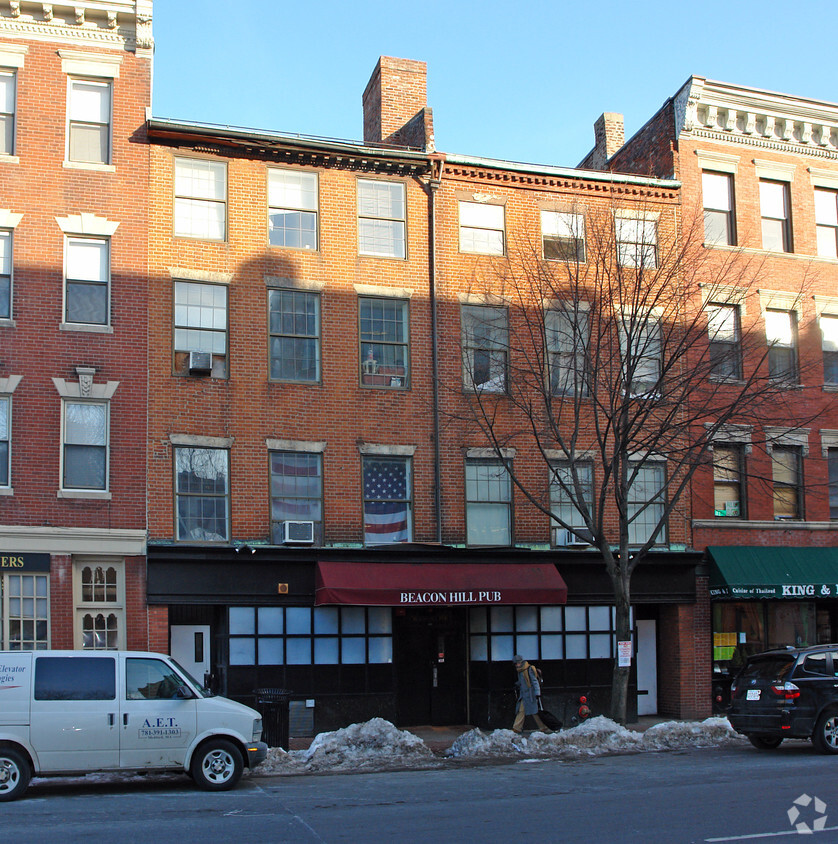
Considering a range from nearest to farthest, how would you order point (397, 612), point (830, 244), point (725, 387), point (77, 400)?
1. point (77, 400)
2. point (397, 612)
3. point (725, 387)
4. point (830, 244)

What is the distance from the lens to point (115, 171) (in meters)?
20.7

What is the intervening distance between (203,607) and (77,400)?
4766 millimetres

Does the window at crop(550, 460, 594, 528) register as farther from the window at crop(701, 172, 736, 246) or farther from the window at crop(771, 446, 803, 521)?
the window at crop(701, 172, 736, 246)

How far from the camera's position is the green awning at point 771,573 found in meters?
23.1

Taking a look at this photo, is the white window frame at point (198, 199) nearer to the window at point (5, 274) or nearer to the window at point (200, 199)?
the window at point (200, 199)

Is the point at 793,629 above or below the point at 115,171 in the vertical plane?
below

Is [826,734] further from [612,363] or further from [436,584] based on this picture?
[612,363]

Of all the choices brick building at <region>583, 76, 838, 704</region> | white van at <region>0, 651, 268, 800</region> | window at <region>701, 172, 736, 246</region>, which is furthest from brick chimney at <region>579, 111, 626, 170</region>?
white van at <region>0, 651, 268, 800</region>

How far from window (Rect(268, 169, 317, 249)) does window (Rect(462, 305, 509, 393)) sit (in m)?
3.76

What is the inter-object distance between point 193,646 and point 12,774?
7.78 meters

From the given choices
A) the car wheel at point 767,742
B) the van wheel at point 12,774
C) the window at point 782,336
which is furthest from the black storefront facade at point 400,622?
the van wheel at point 12,774

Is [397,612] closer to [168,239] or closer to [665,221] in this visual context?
[168,239]

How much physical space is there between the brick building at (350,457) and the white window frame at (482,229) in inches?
1.8

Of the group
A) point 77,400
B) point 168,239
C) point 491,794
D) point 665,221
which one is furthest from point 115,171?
point 491,794
